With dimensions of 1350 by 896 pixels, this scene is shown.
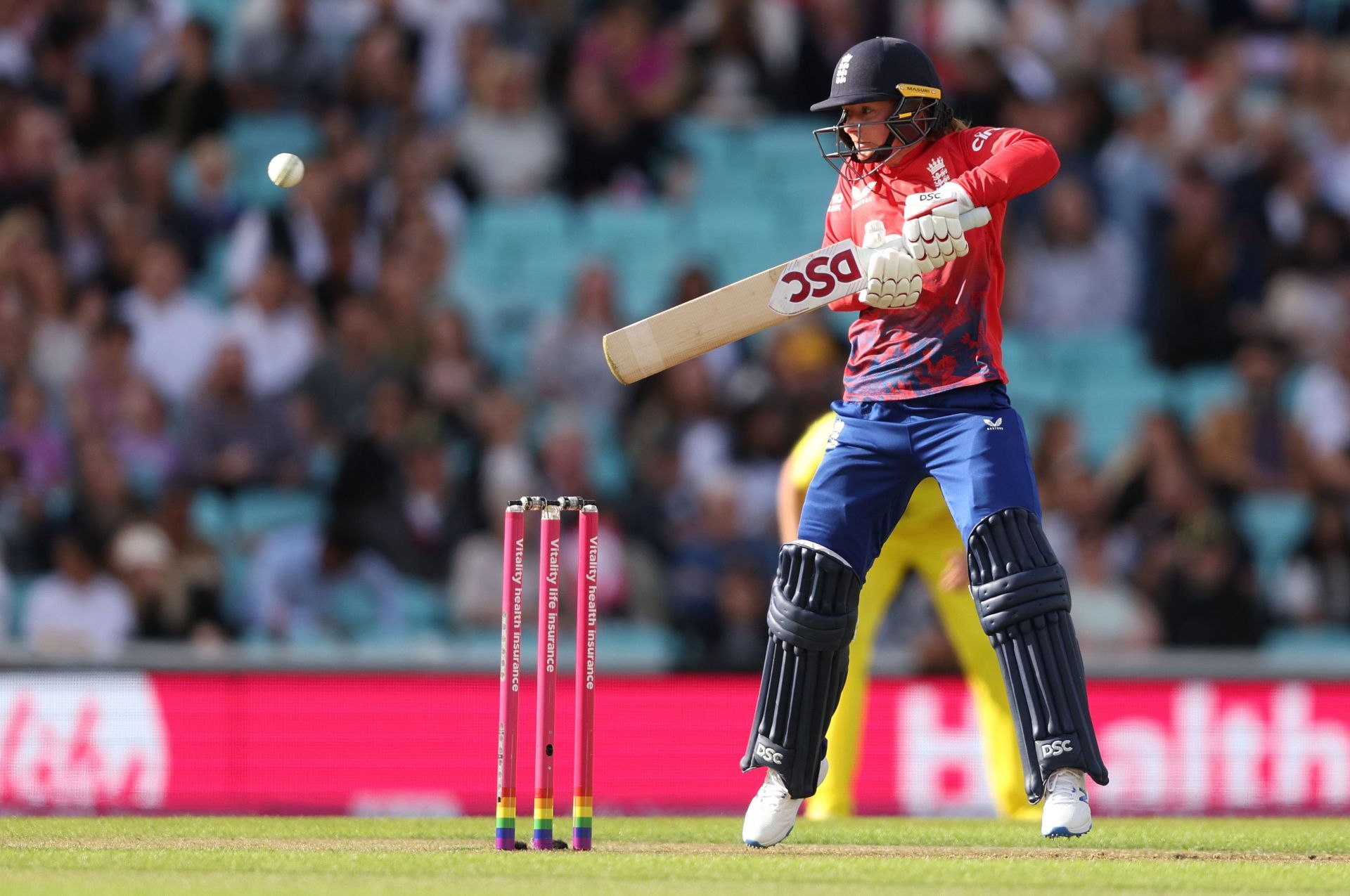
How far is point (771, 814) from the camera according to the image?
4844 mm

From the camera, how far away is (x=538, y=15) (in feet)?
38.0

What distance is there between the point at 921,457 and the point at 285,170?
210 cm

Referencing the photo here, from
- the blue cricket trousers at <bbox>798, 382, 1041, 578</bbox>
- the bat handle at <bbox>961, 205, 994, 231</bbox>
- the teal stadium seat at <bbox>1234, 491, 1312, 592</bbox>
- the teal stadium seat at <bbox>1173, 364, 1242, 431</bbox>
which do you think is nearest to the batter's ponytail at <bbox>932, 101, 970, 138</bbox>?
the bat handle at <bbox>961, 205, 994, 231</bbox>

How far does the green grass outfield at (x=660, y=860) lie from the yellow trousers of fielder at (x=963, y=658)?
→ 412 mm

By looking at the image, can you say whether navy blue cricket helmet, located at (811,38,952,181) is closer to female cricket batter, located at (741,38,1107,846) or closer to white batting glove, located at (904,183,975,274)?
female cricket batter, located at (741,38,1107,846)

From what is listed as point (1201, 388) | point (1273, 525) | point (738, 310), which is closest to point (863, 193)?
point (738, 310)

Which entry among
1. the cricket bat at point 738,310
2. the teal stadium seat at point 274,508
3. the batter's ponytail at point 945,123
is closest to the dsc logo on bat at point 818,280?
the cricket bat at point 738,310

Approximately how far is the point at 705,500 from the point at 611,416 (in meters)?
0.97

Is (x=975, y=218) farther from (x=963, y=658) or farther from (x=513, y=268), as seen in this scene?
(x=513, y=268)

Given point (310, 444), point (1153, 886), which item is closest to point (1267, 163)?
point (310, 444)

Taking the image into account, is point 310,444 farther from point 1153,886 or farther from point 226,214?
point 1153,886

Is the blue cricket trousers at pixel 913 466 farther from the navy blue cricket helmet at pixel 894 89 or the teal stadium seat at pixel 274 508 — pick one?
the teal stadium seat at pixel 274 508

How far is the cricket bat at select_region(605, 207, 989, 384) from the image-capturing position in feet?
15.6

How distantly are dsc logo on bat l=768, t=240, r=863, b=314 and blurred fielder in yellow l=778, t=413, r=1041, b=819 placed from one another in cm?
137
